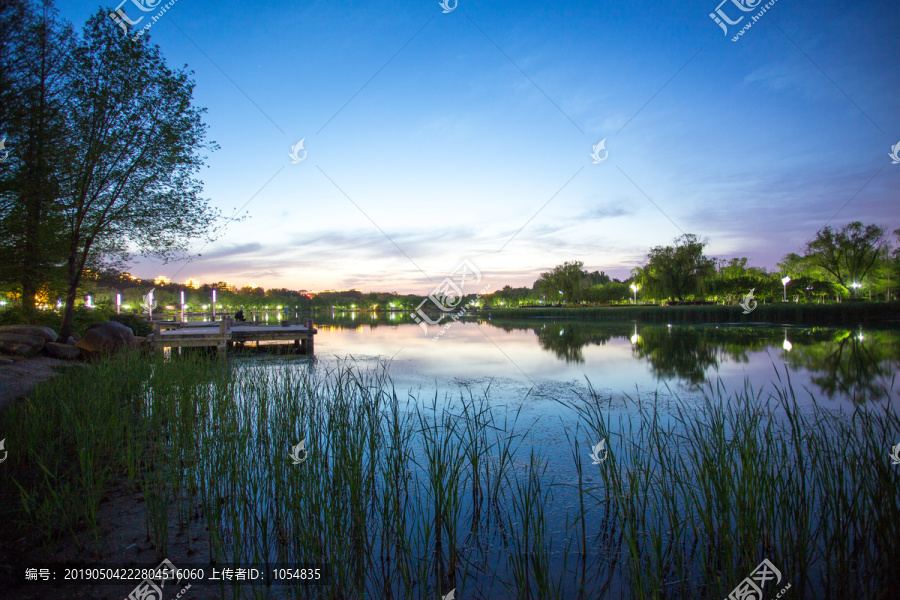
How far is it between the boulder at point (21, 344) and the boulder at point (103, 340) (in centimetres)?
103

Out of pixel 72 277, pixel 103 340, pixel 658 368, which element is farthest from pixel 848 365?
pixel 72 277

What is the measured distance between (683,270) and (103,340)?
52.1 metres

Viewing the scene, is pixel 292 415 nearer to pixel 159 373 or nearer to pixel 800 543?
pixel 159 373

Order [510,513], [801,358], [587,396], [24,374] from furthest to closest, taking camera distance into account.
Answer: [801,358], [587,396], [24,374], [510,513]

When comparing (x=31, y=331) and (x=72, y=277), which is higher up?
(x=72, y=277)

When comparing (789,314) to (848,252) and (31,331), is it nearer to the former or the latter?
(848,252)

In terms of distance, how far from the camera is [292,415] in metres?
4.76

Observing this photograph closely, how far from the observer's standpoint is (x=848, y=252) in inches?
2039

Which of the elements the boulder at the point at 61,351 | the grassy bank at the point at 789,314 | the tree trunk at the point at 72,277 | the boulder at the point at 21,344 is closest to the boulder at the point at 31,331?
the boulder at the point at 61,351

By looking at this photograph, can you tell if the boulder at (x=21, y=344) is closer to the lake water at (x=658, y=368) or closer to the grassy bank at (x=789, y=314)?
the lake water at (x=658, y=368)

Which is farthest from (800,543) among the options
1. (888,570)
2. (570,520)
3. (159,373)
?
(159,373)

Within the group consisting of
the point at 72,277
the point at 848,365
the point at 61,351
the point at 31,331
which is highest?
the point at 72,277

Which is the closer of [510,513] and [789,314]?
[510,513]

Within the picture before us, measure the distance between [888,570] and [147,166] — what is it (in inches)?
641
